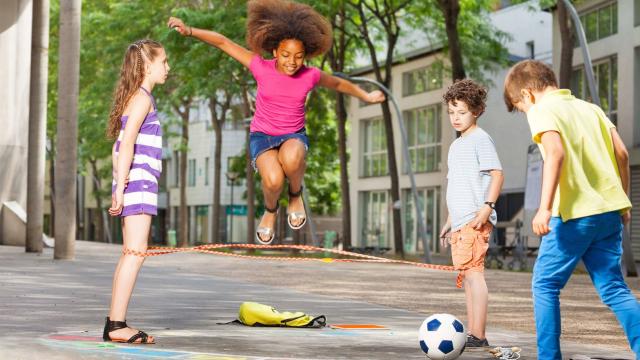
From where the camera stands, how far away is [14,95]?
31.0m

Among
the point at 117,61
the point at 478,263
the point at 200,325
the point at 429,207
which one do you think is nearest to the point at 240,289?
the point at 200,325

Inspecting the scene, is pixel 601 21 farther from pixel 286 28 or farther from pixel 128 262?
pixel 128 262

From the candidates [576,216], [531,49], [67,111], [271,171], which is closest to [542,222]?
[576,216]

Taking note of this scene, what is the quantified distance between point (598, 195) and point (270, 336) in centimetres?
352

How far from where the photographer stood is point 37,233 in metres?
27.1

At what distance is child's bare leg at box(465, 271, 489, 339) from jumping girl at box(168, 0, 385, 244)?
142cm

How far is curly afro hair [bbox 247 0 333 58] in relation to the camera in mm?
9266

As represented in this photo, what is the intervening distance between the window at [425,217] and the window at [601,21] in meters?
13.9

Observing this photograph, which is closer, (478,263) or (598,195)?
(598,195)

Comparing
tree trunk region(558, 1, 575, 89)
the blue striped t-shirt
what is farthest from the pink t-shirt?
tree trunk region(558, 1, 575, 89)

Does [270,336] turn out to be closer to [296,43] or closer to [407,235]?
[296,43]

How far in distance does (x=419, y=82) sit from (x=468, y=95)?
44.0m

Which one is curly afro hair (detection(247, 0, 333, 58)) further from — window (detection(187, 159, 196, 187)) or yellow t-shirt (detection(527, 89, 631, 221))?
window (detection(187, 159, 196, 187))

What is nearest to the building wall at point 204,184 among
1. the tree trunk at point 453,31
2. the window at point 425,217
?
the window at point 425,217
